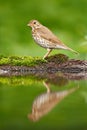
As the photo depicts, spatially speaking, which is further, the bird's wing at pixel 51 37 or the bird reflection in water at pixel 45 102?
the bird's wing at pixel 51 37

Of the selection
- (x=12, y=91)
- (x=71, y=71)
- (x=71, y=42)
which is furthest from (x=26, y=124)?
(x=71, y=42)

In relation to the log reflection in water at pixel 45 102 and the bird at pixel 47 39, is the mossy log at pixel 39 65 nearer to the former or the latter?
the bird at pixel 47 39

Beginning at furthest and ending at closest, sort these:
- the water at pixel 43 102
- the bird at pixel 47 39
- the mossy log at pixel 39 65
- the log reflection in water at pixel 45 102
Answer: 1. the bird at pixel 47 39
2. the mossy log at pixel 39 65
3. the log reflection in water at pixel 45 102
4. the water at pixel 43 102

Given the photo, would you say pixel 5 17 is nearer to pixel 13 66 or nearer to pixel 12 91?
pixel 13 66

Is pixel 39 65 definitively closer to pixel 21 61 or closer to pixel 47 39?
pixel 21 61

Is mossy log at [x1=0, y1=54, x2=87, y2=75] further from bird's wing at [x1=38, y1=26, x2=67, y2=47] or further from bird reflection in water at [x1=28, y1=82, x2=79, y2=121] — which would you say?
bird reflection in water at [x1=28, y1=82, x2=79, y2=121]

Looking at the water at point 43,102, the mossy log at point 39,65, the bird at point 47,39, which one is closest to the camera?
the water at point 43,102

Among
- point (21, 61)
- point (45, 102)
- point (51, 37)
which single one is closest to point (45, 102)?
point (45, 102)

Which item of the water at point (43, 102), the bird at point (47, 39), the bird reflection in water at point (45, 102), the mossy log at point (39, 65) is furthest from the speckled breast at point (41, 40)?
the bird reflection in water at point (45, 102)

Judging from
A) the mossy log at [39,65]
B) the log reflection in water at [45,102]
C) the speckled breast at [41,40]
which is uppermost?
the speckled breast at [41,40]
